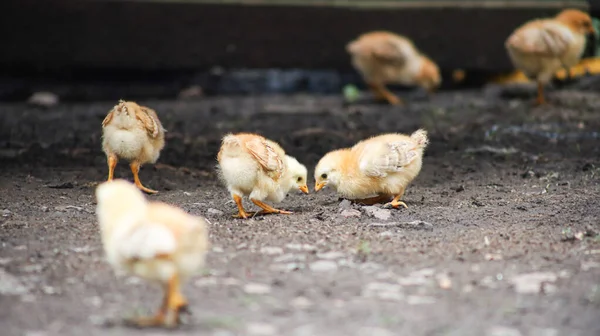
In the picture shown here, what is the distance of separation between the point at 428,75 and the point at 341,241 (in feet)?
24.4

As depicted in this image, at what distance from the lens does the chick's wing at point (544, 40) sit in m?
9.96

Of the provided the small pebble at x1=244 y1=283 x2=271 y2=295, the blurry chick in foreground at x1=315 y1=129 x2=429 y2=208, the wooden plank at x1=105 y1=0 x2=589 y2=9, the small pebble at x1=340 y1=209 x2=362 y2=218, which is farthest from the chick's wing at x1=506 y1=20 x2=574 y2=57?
the small pebble at x1=244 y1=283 x2=271 y2=295

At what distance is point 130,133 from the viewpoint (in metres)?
6.46

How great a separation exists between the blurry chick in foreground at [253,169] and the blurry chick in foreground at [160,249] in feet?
6.50

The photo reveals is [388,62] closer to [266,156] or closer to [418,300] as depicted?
[266,156]

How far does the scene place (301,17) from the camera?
12.5 m

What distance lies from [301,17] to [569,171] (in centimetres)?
618

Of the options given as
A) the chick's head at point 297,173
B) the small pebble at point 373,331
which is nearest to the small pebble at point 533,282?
the small pebble at point 373,331

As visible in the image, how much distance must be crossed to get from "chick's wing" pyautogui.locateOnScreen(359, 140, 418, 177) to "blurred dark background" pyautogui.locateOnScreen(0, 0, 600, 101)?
6.68 metres

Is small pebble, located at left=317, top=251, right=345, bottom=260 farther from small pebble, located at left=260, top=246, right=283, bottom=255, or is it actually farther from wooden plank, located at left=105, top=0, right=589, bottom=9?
wooden plank, located at left=105, top=0, right=589, bottom=9

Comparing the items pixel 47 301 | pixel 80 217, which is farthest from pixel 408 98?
pixel 47 301

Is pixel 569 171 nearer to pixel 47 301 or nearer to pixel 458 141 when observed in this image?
pixel 458 141

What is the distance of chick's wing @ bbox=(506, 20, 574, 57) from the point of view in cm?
996

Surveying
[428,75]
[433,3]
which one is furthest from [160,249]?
[433,3]
